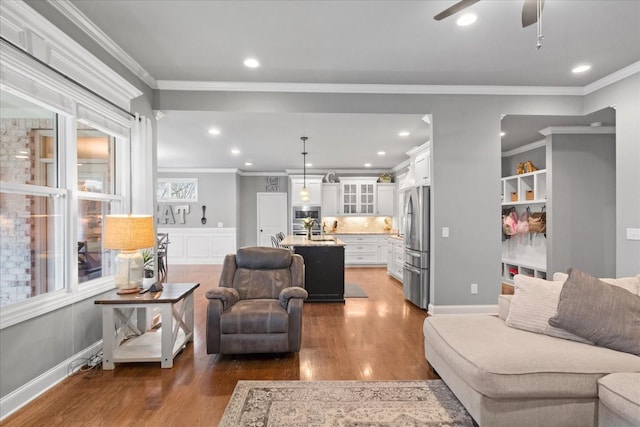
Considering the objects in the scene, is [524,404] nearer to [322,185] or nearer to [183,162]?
[322,185]

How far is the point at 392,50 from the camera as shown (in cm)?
311

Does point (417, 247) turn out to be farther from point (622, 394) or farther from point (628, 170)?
point (622, 394)

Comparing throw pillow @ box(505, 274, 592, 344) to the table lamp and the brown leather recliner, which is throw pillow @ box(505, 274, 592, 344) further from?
the table lamp

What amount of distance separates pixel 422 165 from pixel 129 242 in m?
4.19

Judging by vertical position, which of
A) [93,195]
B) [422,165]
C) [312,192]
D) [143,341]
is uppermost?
[422,165]

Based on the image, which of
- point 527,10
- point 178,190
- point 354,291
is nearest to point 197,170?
point 178,190

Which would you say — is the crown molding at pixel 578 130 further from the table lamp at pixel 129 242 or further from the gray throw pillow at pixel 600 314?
the table lamp at pixel 129 242

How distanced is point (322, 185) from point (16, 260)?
698 centimetres

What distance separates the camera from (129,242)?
2.71 m

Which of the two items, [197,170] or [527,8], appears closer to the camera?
[527,8]

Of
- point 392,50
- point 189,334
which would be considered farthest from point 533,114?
point 189,334

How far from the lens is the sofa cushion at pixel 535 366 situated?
1751 mm

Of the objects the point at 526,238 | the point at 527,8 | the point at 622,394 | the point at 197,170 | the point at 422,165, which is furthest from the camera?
the point at 197,170

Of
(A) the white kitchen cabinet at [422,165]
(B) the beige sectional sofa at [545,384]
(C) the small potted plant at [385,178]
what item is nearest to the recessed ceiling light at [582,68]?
(A) the white kitchen cabinet at [422,165]
